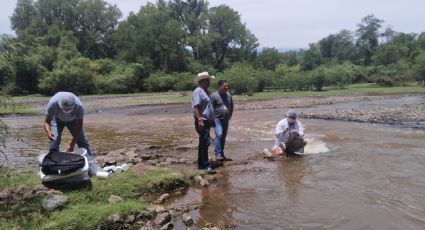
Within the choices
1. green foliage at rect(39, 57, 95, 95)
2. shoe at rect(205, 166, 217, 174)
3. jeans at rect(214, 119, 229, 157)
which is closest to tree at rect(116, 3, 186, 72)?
green foliage at rect(39, 57, 95, 95)

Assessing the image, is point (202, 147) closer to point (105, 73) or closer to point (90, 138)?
point (90, 138)

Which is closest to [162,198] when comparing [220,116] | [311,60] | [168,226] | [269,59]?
[168,226]

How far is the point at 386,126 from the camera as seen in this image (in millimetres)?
17438

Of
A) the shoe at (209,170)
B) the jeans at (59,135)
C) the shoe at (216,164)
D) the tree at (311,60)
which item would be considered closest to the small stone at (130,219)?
the jeans at (59,135)

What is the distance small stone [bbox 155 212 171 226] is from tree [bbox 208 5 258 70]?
6719 centimetres

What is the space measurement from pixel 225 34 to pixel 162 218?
6989 centimetres

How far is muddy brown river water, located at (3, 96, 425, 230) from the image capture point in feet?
21.3

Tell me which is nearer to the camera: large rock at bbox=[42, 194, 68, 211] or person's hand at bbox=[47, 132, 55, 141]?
large rock at bbox=[42, 194, 68, 211]

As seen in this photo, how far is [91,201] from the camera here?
22.7 feet

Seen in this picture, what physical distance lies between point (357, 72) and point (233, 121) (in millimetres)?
A: 47468

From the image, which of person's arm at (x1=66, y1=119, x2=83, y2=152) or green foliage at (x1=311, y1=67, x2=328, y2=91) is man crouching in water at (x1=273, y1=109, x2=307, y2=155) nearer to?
person's arm at (x1=66, y1=119, x2=83, y2=152)

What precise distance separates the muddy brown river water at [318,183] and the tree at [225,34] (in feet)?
197

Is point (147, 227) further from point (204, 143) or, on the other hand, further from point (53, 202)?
point (204, 143)

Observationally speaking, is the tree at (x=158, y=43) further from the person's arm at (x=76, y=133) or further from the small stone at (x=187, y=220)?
the small stone at (x=187, y=220)
